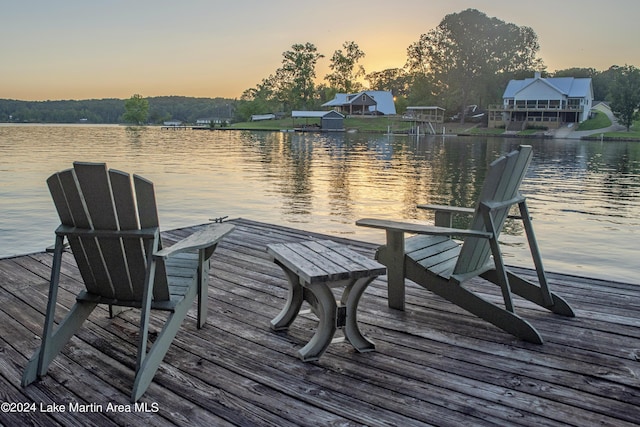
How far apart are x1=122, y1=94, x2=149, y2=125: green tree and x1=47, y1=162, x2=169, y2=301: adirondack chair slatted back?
369ft

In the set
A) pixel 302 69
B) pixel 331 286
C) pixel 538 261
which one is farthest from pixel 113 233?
pixel 302 69

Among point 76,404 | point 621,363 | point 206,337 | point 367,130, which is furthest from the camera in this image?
point 367,130

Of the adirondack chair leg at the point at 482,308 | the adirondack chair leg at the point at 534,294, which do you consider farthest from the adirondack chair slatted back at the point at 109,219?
the adirondack chair leg at the point at 534,294

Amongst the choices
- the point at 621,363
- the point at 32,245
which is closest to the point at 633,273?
the point at 621,363

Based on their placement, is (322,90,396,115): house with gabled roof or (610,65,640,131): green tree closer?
(610,65,640,131): green tree

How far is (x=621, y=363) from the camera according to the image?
8.86 ft

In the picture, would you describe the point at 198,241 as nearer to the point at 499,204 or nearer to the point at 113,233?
the point at 113,233

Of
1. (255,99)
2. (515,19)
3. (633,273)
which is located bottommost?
(633,273)

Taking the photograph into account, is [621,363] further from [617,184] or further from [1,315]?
[617,184]

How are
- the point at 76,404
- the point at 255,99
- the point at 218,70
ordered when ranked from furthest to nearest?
the point at 255,99
the point at 218,70
the point at 76,404

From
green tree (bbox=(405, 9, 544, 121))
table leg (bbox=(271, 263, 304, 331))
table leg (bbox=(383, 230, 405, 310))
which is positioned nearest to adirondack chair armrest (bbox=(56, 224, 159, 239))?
table leg (bbox=(271, 263, 304, 331))

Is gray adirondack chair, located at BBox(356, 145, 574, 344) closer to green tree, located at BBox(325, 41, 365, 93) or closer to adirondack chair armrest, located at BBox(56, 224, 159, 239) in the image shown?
adirondack chair armrest, located at BBox(56, 224, 159, 239)

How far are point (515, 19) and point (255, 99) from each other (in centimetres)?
4310

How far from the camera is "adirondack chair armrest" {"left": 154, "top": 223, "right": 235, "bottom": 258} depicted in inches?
96.6
